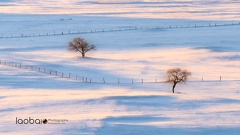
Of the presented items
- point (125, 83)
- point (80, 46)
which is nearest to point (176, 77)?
point (125, 83)

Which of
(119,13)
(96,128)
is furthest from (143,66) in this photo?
(119,13)

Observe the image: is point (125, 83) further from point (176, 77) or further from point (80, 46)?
point (80, 46)

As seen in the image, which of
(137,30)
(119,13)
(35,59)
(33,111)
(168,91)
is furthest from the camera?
(119,13)

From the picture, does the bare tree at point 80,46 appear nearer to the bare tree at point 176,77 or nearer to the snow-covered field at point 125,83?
the snow-covered field at point 125,83

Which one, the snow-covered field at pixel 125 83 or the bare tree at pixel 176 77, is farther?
the bare tree at pixel 176 77

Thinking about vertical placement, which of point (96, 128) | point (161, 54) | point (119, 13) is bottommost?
point (96, 128)

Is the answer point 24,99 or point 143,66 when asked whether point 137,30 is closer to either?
point 143,66

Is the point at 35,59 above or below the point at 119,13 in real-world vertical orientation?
below

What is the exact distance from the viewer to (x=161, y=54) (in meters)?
51.1

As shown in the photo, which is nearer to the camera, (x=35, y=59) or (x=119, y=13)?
(x=35, y=59)

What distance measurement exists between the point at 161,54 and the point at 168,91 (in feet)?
54.1

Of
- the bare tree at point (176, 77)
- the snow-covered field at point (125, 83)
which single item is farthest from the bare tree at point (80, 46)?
the bare tree at point (176, 77)

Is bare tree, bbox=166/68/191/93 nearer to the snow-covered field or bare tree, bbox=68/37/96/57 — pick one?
the snow-covered field

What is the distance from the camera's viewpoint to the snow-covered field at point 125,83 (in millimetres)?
24344
